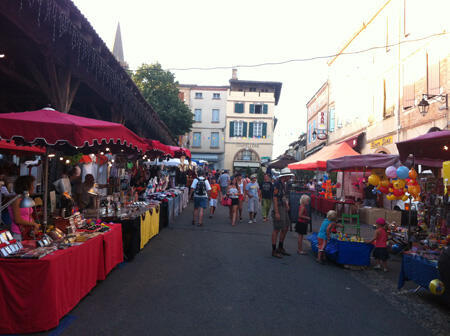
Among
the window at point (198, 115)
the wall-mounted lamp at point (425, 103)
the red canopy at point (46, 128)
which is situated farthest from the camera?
the window at point (198, 115)

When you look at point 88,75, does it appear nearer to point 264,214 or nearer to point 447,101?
point 264,214

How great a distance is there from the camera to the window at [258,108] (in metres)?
41.5

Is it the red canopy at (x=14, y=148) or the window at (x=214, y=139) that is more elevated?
the window at (x=214, y=139)

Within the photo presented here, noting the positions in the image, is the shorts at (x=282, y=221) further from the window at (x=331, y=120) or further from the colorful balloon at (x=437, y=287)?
the window at (x=331, y=120)

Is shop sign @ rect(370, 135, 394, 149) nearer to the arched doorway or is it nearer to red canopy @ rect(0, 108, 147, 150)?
red canopy @ rect(0, 108, 147, 150)

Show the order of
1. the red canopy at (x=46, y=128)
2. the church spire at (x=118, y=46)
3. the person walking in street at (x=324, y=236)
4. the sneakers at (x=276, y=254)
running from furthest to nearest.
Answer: the church spire at (x=118, y=46)
the sneakers at (x=276, y=254)
the person walking in street at (x=324, y=236)
the red canopy at (x=46, y=128)

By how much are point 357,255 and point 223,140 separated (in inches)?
1474

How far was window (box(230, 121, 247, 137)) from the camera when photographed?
4162 cm

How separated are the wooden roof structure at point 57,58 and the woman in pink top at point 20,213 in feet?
7.23

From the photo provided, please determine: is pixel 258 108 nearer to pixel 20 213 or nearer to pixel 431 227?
pixel 431 227

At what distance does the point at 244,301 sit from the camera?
4.46 m

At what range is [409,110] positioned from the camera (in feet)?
44.1

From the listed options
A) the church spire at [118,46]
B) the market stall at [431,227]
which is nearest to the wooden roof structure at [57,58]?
the market stall at [431,227]

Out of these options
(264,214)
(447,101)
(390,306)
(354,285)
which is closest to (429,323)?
(390,306)
